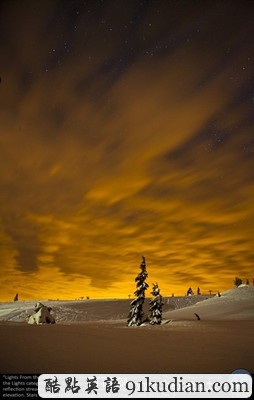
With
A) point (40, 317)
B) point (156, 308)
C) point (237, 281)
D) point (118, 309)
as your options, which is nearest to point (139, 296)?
point (156, 308)

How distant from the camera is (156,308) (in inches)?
1533

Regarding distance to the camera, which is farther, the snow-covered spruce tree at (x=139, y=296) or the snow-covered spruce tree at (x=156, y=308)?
the snow-covered spruce tree at (x=139, y=296)

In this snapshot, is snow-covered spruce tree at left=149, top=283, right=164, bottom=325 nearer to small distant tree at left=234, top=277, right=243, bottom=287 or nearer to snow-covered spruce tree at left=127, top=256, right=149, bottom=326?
snow-covered spruce tree at left=127, top=256, right=149, bottom=326

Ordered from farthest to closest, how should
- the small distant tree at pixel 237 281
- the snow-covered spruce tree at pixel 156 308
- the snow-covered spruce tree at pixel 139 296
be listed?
1. the small distant tree at pixel 237 281
2. the snow-covered spruce tree at pixel 139 296
3. the snow-covered spruce tree at pixel 156 308

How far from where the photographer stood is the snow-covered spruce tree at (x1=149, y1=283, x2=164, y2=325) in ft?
126

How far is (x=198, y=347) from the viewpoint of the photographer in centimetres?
1005

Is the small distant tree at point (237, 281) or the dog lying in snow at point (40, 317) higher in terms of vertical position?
the small distant tree at point (237, 281)

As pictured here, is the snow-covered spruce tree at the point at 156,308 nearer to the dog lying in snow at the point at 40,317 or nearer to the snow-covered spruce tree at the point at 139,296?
the snow-covered spruce tree at the point at 139,296

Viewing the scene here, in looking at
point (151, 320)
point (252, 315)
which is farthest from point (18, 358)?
point (252, 315)

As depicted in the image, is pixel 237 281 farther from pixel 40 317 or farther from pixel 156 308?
pixel 40 317

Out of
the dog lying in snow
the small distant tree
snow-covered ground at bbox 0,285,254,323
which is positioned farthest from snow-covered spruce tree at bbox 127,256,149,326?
the small distant tree

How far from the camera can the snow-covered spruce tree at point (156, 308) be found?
38344mm

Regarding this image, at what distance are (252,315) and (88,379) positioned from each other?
45.2 meters

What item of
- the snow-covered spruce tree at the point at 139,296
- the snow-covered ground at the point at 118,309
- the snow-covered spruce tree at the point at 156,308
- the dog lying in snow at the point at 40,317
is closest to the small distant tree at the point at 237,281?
the snow-covered ground at the point at 118,309
